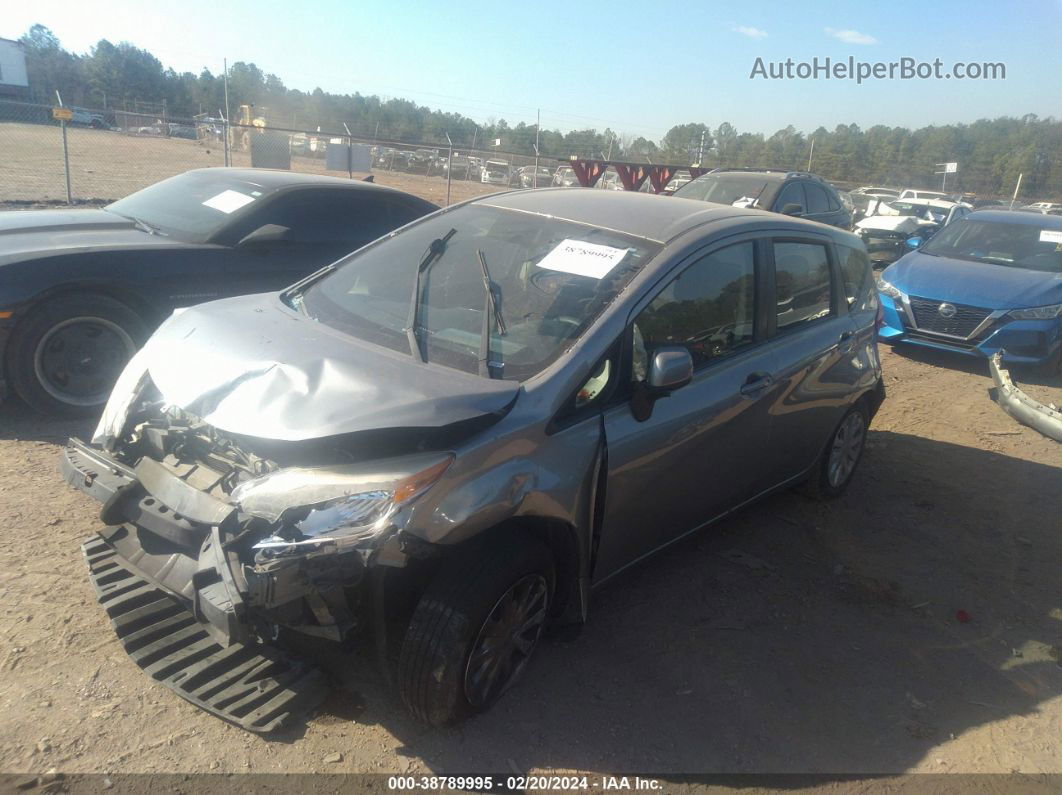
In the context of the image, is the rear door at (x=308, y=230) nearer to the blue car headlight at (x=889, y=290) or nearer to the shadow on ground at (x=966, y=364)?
the blue car headlight at (x=889, y=290)

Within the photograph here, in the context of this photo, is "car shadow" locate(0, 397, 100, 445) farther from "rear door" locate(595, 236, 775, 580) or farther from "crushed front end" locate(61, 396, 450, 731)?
"rear door" locate(595, 236, 775, 580)

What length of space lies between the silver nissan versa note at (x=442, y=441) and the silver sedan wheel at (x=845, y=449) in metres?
0.92

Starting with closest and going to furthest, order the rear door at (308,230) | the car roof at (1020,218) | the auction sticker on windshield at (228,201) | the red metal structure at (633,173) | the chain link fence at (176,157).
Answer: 1. the rear door at (308,230)
2. the auction sticker on windshield at (228,201)
3. the car roof at (1020,218)
4. the chain link fence at (176,157)
5. the red metal structure at (633,173)

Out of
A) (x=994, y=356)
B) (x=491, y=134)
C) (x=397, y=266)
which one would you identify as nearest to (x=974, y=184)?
(x=491, y=134)

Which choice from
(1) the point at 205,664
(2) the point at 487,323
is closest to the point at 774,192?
(2) the point at 487,323

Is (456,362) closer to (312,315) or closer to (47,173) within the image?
(312,315)

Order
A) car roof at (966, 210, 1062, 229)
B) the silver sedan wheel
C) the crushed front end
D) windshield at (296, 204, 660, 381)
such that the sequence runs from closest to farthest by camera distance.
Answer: the crushed front end
windshield at (296, 204, 660, 381)
the silver sedan wheel
car roof at (966, 210, 1062, 229)

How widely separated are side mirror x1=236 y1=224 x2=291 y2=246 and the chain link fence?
422 inches

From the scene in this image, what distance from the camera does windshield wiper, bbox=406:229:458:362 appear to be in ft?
10.5

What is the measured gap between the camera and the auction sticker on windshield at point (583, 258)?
338cm

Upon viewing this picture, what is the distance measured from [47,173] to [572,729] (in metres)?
22.6

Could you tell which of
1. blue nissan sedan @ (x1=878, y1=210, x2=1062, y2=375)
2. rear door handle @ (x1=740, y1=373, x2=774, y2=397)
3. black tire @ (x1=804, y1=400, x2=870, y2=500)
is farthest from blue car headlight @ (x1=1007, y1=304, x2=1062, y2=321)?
rear door handle @ (x1=740, y1=373, x2=774, y2=397)

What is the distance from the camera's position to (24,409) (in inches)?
205

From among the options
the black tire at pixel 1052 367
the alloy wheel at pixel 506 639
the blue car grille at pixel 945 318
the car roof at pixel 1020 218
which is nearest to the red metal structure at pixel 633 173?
the car roof at pixel 1020 218
